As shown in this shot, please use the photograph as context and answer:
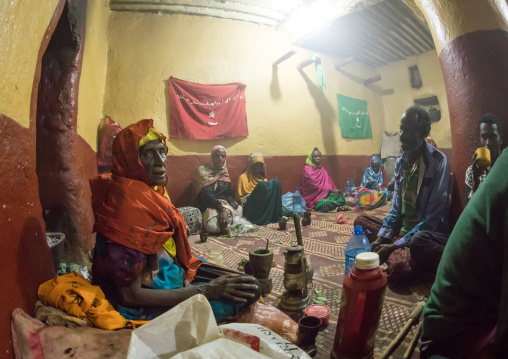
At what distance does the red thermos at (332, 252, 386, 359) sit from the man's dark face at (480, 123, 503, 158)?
1898 mm

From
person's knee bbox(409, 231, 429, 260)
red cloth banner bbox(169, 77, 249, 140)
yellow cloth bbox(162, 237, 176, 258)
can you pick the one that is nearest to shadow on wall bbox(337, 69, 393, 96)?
red cloth banner bbox(169, 77, 249, 140)

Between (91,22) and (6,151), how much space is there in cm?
358

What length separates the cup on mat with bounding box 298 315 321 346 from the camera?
5.37 feet

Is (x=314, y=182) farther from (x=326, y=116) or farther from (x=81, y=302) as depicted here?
(x=81, y=302)

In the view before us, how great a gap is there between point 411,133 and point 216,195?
3543 mm

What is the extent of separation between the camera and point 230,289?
5.16 feet

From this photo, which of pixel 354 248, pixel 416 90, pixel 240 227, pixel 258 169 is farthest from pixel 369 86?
pixel 354 248

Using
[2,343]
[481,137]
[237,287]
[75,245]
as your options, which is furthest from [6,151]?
[481,137]

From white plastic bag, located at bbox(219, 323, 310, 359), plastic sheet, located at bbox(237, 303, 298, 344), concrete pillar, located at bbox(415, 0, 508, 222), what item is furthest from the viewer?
concrete pillar, located at bbox(415, 0, 508, 222)

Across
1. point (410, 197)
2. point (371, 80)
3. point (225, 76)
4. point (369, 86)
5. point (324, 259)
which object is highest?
point (371, 80)

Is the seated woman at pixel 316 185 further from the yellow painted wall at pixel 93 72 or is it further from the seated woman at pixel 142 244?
the seated woman at pixel 142 244

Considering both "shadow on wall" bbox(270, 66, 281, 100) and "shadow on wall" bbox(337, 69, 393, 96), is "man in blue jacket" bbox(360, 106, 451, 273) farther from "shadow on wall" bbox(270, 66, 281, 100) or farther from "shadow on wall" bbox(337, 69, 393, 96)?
"shadow on wall" bbox(337, 69, 393, 96)

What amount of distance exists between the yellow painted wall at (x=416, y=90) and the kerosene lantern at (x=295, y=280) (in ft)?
27.4

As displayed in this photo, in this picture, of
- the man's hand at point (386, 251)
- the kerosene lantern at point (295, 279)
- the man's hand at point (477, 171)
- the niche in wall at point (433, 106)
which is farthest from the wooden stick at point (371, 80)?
the kerosene lantern at point (295, 279)
